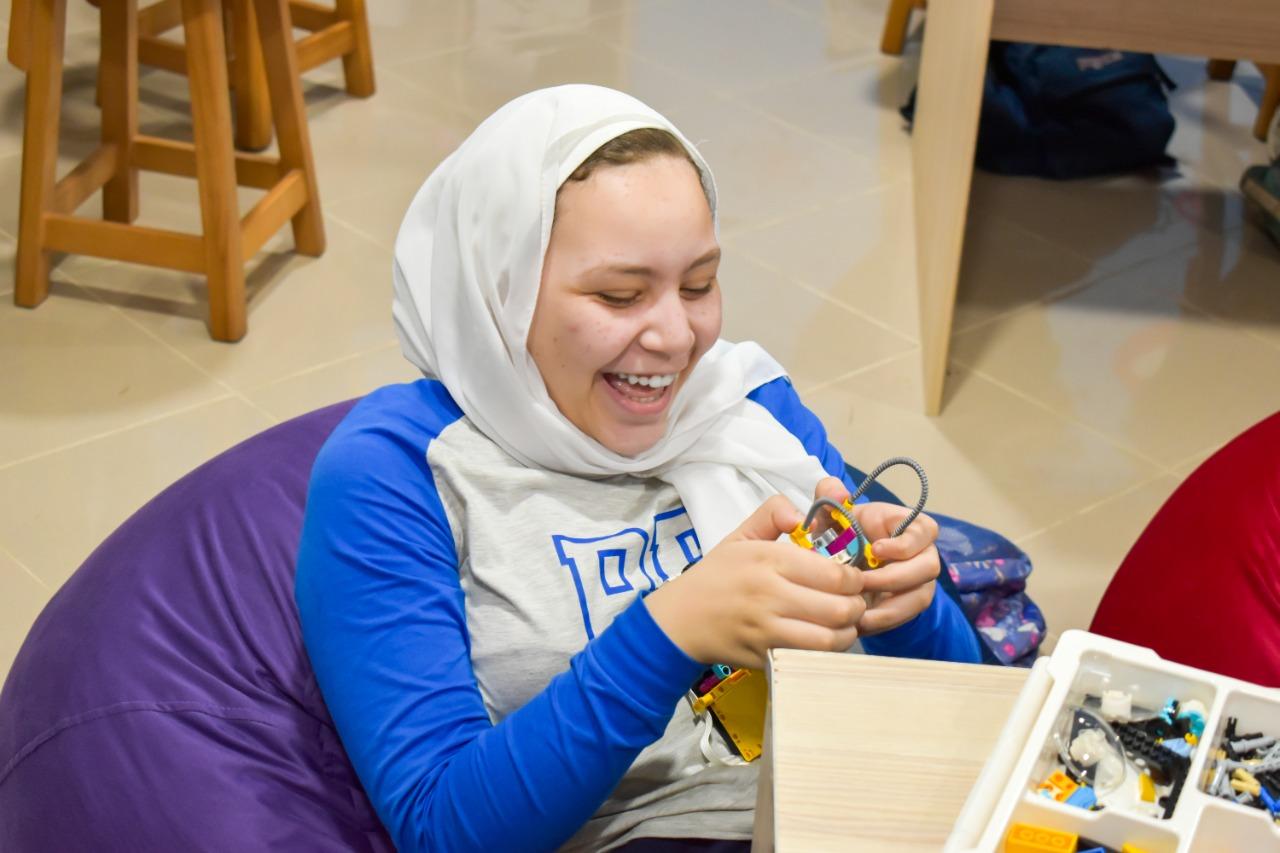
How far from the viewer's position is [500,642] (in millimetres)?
1236

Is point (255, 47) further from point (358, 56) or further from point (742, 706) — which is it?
point (742, 706)

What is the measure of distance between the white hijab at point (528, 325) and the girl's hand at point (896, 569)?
0.20 m

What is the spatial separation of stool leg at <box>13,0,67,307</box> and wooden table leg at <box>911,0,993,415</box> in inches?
61.9

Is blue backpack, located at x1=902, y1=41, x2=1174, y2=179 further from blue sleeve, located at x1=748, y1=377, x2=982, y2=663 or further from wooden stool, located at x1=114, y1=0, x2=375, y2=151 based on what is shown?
blue sleeve, located at x1=748, y1=377, x2=982, y2=663

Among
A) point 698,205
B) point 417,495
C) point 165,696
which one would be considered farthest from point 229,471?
point 698,205

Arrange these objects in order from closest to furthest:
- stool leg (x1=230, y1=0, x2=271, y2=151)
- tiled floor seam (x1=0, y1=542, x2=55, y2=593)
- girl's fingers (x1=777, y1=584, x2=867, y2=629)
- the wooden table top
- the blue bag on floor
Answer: the wooden table top < girl's fingers (x1=777, y1=584, x2=867, y2=629) < the blue bag on floor < tiled floor seam (x1=0, y1=542, x2=55, y2=593) < stool leg (x1=230, y1=0, x2=271, y2=151)

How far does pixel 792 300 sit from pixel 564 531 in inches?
71.7

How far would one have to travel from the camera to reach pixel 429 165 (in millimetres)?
3398

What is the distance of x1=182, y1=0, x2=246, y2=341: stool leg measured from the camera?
8.46 ft

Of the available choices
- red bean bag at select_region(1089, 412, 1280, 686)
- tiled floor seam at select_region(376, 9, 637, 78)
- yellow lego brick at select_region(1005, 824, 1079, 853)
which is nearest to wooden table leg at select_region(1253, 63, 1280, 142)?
tiled floor seam at select_region(376, 9, 637, 78)

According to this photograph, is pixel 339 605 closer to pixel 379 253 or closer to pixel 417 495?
pixel 417 495

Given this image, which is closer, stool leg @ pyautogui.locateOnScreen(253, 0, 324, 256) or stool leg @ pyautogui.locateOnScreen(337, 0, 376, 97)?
stool leg @ pyautogui.locateOnScreen(253, 0, 324, 256)

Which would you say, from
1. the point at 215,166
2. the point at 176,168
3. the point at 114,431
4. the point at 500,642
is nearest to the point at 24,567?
the point at 114,431

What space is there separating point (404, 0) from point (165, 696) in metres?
3.23
